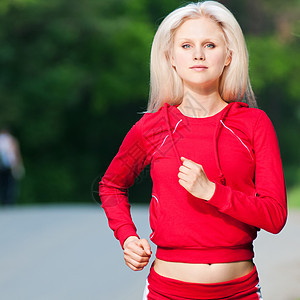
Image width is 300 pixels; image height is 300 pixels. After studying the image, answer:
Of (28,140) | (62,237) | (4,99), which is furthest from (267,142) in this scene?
(28,140)

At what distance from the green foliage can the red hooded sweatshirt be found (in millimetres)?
21519

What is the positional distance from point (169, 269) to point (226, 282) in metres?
0.20

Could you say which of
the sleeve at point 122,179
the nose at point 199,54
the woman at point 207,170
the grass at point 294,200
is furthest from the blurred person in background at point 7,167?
the nose at point 199,54

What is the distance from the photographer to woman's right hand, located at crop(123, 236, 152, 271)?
2.48 metres

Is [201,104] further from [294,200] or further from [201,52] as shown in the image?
[294,200]

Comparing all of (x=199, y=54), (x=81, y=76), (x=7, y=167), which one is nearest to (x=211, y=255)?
(x=199, y=54)

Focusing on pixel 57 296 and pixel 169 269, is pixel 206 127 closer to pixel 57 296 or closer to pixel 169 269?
Answer: pixel 169 269

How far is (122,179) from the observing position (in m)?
2.72

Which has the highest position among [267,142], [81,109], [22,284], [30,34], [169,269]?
[267,142]

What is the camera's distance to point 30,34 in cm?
2638

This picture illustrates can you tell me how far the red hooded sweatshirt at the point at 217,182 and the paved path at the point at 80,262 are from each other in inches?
162

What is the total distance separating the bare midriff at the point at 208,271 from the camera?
2469mm

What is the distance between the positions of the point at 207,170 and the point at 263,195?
0.20 m

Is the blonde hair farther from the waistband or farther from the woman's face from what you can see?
the waistband
